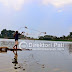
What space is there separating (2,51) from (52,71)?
1595 centimetres

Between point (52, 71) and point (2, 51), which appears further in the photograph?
point (2, 51)

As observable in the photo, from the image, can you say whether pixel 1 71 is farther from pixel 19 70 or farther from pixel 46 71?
pixel 46 71

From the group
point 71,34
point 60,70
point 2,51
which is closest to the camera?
point 60,70

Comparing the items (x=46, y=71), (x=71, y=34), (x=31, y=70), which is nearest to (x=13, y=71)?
(x=31, y=70)

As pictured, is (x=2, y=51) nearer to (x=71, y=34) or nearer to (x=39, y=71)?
(x=39, y=71)

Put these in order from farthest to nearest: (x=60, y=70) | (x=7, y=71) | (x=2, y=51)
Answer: (x=2, y=51) → (x=60, y=70) → (x=7, y=71)

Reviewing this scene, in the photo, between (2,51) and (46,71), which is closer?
(46,71)

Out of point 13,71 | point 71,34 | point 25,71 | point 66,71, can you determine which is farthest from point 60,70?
point 71,34

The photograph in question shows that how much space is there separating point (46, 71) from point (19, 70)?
2.30 m

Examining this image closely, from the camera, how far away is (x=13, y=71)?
1489 centimetres

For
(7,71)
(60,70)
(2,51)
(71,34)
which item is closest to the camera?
(7,71)

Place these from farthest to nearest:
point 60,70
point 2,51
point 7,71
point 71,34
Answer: point 71,34
point 2,51
point 60,70
point 7,71

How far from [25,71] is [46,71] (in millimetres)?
1788

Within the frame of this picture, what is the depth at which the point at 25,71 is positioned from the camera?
15055mm
